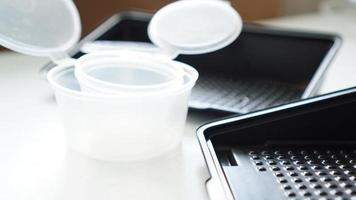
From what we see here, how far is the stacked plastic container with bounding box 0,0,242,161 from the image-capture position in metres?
0.52

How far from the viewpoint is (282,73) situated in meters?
0.76

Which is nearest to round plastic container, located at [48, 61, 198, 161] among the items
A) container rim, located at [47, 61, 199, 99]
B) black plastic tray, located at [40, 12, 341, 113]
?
container rim, located at [47, 61, 199, 99]

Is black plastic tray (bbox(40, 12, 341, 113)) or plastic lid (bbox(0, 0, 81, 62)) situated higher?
plastic lid (bbox(0, 0, 81, 62))

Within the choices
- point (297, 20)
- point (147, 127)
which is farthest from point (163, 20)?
point (297, 20)

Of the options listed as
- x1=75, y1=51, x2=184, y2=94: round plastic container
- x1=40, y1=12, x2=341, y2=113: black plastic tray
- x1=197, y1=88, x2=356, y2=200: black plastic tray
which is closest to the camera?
x1=197, y1=88, x2=356, y2=200: black plastic tray

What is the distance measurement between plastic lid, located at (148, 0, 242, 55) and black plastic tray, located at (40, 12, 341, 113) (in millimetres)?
74

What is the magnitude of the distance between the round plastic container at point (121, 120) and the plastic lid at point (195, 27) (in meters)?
0.08

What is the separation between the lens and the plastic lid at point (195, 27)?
0.63 m

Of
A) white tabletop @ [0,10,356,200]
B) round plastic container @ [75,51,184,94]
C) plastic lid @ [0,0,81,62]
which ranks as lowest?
white tabletop @ [0,10,356,200]

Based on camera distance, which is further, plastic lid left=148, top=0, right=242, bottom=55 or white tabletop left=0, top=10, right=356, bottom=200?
plastic lid left=148, top=0, right=242, bottom=55

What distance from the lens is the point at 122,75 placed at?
1.99ft

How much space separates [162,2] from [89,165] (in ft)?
1.70

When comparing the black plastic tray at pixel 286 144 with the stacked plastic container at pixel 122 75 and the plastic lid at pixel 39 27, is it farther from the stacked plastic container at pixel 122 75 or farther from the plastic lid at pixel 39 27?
the plastic lid at pixel 39 27

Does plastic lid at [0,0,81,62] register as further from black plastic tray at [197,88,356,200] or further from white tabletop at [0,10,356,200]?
black plastic tray at [197,88,356,200]
